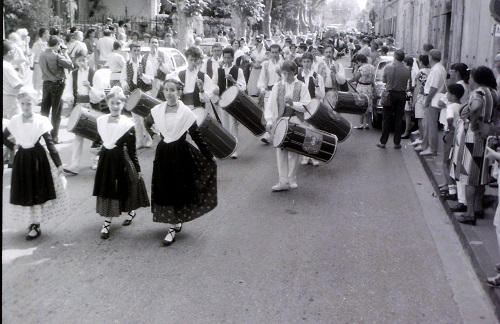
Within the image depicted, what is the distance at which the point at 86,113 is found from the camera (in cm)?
980

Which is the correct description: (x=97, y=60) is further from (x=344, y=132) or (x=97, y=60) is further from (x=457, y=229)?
(x=457, y=229)

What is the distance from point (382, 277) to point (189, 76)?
5824 millimetres

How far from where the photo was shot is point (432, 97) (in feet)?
37.8

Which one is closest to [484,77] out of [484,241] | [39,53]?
[484,241]

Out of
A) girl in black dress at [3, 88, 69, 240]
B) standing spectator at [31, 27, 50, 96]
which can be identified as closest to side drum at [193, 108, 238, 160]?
girl in black dress at [3, 88, 69, 240]

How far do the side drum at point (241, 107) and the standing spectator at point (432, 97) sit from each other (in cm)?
284

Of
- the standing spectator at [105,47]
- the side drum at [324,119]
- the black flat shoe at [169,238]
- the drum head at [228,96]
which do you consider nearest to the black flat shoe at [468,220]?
the side drum at [324,119]

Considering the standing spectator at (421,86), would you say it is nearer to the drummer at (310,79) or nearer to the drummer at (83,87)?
the drummer at (310,79)

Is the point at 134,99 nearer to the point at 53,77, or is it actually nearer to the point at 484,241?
the point at 53,77

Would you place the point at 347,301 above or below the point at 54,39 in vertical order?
below

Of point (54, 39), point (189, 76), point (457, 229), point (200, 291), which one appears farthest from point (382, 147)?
point (200, 291)

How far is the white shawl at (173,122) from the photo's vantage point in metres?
6.91

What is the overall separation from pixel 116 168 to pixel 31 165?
2.76 ft

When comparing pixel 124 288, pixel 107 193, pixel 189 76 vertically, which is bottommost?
pixel 124 288
